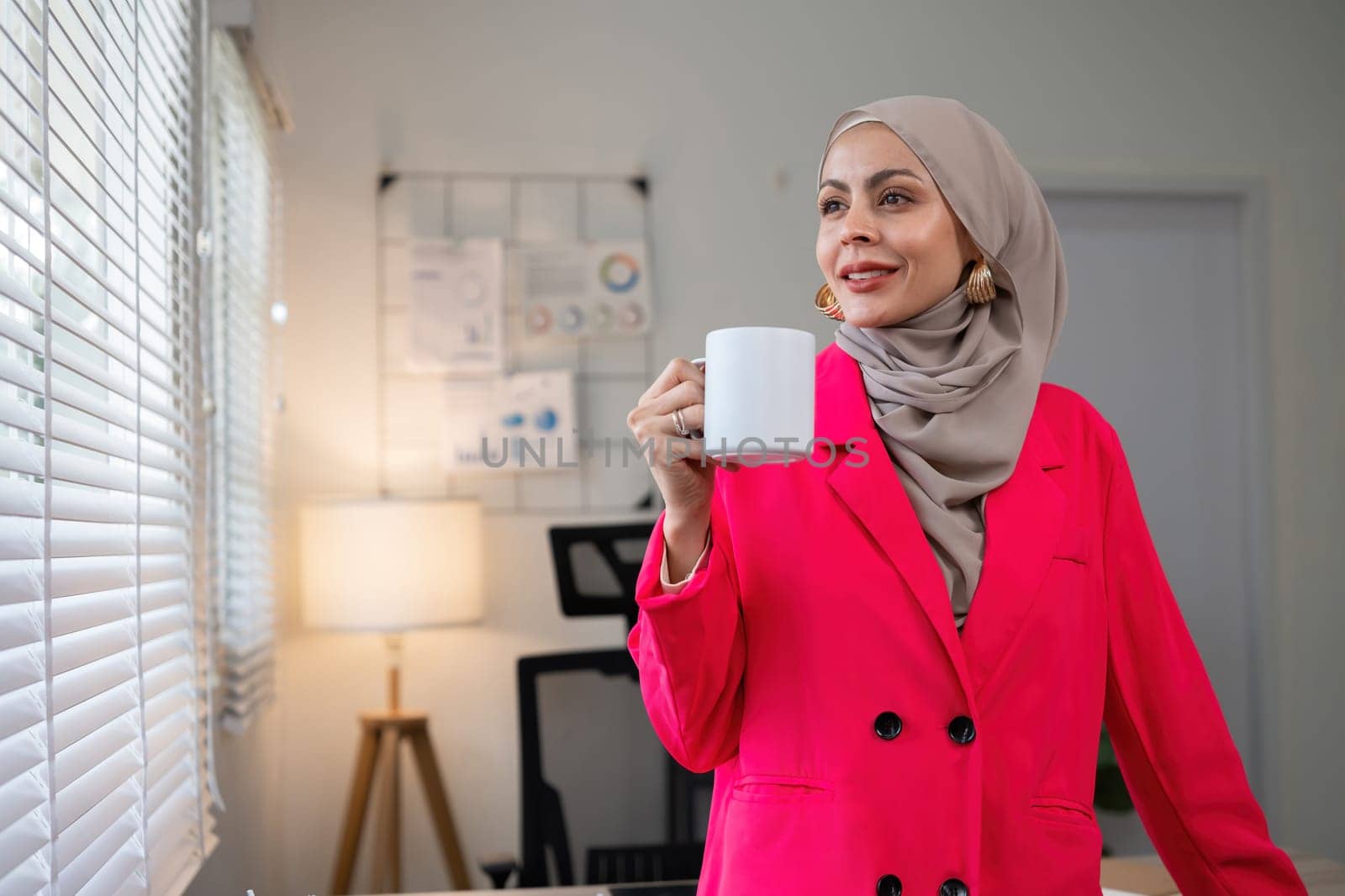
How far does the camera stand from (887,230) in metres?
1.03

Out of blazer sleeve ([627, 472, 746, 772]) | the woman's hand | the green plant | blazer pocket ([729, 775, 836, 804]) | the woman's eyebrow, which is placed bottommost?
the green plant

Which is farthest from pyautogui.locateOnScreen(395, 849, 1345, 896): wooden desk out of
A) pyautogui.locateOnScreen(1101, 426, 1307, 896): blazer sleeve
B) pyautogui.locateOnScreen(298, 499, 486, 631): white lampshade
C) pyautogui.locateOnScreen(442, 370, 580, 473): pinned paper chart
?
pyautogui.locateOnScreen(442, 370, 580, 473): pinned paper chart

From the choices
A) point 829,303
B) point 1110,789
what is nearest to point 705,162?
point 1110,789

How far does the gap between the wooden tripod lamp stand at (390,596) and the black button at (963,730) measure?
1.81 metres

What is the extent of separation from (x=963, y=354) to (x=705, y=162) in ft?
7.01

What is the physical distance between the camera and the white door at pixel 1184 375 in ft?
10.7

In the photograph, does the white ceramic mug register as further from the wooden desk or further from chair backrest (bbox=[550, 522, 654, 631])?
chair backrest (bbox=[550, 522, 654, 631])

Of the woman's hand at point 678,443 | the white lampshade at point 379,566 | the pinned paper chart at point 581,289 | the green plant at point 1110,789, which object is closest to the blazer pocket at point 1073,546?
the woman's hand at point 678,443

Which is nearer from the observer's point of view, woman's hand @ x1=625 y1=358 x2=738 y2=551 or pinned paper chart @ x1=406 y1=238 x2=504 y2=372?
woman's hand @ x1=625 y1=358 x2=738 y2=551

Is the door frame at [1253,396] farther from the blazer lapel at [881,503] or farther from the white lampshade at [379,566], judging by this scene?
the blazer lapel at [881,503]

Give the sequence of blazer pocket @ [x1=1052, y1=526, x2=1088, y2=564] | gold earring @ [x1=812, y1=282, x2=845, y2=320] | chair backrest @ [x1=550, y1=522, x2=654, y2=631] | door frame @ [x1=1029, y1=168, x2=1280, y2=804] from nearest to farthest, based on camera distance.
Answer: blazer pocket @ [x1=1052, y1=526, x2=1088, y2=564] → gold earring @ [x1=812, y1=282, x2=845, y2=320] → chair backrest @ [x1=550, y1=522, x2=654, y2=631] → door frame @ [x1=1029, y1=168, x2=1280, y2=804]

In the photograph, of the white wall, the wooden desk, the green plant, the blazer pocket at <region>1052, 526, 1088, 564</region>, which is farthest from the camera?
the white wall

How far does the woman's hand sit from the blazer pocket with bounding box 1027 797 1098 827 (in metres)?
0.39

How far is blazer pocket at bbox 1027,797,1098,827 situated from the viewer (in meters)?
0.97
